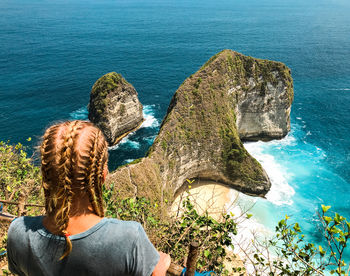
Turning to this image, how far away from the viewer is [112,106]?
42.7m

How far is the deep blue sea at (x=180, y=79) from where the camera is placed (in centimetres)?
3969

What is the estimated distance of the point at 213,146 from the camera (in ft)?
114

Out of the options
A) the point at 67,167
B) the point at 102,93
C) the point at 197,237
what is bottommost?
the point at 102,93

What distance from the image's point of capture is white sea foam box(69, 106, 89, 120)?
166 feet

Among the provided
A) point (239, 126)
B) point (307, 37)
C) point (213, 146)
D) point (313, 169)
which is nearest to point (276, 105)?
point (239, 126)

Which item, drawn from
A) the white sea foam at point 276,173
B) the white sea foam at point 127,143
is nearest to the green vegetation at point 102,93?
the white sea foam at point 127,143

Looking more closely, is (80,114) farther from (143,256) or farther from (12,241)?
(143,256)

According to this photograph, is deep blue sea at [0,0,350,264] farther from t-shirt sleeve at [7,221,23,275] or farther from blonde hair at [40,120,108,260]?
t-shirt sleeve at [7,221,23,275]

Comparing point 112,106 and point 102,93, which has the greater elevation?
point 102,93

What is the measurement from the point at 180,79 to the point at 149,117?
71.8ft

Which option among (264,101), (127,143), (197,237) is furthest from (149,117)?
(197,237)

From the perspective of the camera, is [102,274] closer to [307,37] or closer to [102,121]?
[102,121]

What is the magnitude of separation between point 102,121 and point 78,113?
558 inches

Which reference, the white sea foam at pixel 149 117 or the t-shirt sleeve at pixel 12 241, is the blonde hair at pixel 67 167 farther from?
the white sea foam at pixel 149 117
